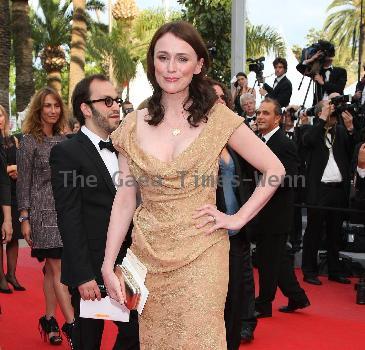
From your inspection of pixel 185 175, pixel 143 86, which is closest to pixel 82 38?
pixel 143 86

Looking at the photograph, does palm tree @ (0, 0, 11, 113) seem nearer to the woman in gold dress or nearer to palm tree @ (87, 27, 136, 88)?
palm tree @ (87, 27, 136, 88)

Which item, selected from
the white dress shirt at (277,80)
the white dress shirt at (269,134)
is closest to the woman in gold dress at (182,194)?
the white dress shirt at (269,134)

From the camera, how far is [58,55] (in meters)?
34.8

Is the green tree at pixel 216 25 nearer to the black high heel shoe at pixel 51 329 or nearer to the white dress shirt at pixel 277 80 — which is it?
the white dress shirt at pixel 277 80

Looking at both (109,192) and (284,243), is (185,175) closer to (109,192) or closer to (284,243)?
(109,192)

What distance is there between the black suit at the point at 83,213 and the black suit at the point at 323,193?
4804 mm

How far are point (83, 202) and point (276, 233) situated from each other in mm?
3031

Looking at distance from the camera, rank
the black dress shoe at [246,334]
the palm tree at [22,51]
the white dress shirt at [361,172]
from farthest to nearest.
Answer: the palm tree at [22,51] < the white dress shirt at [361,172] < the black dress shoe at [246,334]

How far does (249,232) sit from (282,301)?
367cm

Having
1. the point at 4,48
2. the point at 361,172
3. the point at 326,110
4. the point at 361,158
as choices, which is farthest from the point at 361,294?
the point at 4,48

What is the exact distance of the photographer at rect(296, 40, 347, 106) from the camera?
9.16 metres

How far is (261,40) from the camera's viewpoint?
902 inches

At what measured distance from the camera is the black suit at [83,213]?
12.0 ft

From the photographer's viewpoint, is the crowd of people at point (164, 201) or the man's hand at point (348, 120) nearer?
the crowd of people at point (164, 201)
